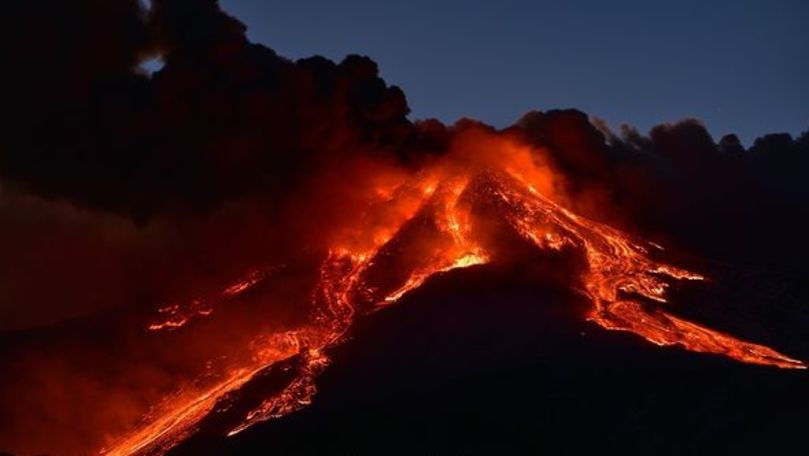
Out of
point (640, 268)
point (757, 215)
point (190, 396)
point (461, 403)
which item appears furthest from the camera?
point (757, 215)

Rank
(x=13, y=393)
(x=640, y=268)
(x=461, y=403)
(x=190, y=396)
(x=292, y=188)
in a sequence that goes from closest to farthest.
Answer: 1. (x=461, y=403)
2. (x=190, y=396)
3. (x=13, y=393)
4. (x=640, y=268)
5. (x=292, y=188)

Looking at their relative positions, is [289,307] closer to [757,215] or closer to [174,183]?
[174,183]

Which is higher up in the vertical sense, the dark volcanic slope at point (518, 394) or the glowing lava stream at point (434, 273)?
the glowing lava stream at point (434, 273)

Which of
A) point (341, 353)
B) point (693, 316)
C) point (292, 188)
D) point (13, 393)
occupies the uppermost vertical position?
point (292, 188)

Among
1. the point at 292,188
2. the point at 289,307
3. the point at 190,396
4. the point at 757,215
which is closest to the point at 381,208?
the point at 292,188

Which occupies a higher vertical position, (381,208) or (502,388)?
(381,208)

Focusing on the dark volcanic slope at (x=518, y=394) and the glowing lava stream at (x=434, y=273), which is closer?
the dark volcanic slope at (x=518, y=394)
